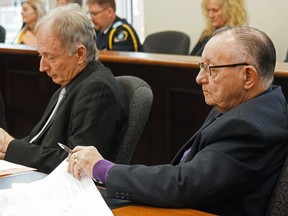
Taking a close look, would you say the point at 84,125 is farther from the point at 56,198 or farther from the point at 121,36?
the point at 121,36

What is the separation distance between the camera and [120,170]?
155 cm

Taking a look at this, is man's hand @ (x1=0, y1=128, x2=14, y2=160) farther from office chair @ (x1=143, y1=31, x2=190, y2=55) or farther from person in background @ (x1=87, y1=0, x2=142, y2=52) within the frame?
office chair @ (x1=143, y1=31, x2=190, y2=55)

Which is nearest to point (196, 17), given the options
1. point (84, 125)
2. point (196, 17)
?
point (196, 17)

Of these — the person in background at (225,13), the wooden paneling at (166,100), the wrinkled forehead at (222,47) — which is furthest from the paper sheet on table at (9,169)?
the person in background at (225,13)

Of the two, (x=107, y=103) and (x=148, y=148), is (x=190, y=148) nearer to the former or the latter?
(x=107, y=103)

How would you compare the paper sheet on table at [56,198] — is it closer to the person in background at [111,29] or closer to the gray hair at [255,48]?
the gray hair at [255,48]

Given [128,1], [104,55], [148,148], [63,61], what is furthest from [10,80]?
[128,1]

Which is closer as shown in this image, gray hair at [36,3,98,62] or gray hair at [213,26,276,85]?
gray hair at [213,26,276,85]

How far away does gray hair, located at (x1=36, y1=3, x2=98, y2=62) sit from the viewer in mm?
2254

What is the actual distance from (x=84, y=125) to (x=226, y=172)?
0.82m

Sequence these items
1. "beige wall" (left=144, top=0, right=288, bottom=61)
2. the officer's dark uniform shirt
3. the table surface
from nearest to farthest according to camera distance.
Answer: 1. the table surface
2. the officer's dark uniform shirt
3. "beige wall" (left=144, top=0, right=288, bottom=61)

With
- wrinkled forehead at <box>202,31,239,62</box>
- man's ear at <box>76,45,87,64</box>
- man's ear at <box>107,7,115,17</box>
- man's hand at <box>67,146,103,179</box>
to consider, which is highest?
wrinkled forehead at <box>202,31,239,62</box>

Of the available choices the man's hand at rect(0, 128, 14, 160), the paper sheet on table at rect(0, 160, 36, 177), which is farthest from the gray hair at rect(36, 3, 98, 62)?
the paper sheet on table at rect(0, 160, 36, 177)

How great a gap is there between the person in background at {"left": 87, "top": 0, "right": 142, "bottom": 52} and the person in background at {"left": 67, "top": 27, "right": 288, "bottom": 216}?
3210 mm
